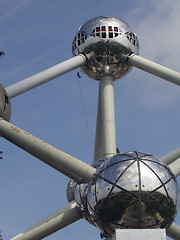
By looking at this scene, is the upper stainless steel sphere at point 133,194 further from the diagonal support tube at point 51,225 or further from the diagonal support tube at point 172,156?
the diagonal support tube at point 172,156

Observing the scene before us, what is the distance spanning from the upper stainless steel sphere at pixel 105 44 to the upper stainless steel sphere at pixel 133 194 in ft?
31.2

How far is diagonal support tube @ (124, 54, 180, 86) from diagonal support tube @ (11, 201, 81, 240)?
5.60 meters

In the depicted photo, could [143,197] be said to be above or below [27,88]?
below

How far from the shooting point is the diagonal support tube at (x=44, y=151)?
42.5 ft

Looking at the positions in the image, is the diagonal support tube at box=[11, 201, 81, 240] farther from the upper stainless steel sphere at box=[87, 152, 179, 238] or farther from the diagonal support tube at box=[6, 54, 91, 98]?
the diagonal support tube at box=[6, 54, 91, 98]

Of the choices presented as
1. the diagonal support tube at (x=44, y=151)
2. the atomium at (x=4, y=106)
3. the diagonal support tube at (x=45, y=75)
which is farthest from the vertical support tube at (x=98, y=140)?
the diagonal support tube at (x=44, y=151)

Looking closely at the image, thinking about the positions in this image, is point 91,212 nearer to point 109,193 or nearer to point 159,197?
point 109,193

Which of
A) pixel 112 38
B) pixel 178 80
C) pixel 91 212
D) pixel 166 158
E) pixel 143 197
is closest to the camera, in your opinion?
pixel 143 197

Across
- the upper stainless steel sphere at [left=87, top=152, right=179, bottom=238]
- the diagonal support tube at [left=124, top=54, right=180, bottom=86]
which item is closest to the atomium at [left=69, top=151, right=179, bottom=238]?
the upper stainless steel sphere at [left=87, top=152, right=179, bottom=238]

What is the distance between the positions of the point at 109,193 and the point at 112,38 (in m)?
10.4

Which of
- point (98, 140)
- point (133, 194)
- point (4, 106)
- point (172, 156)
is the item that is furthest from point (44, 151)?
point (98, 140)

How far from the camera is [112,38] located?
20.9m

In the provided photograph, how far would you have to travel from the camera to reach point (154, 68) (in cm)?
2002

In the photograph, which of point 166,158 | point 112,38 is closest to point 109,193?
point 166,158
